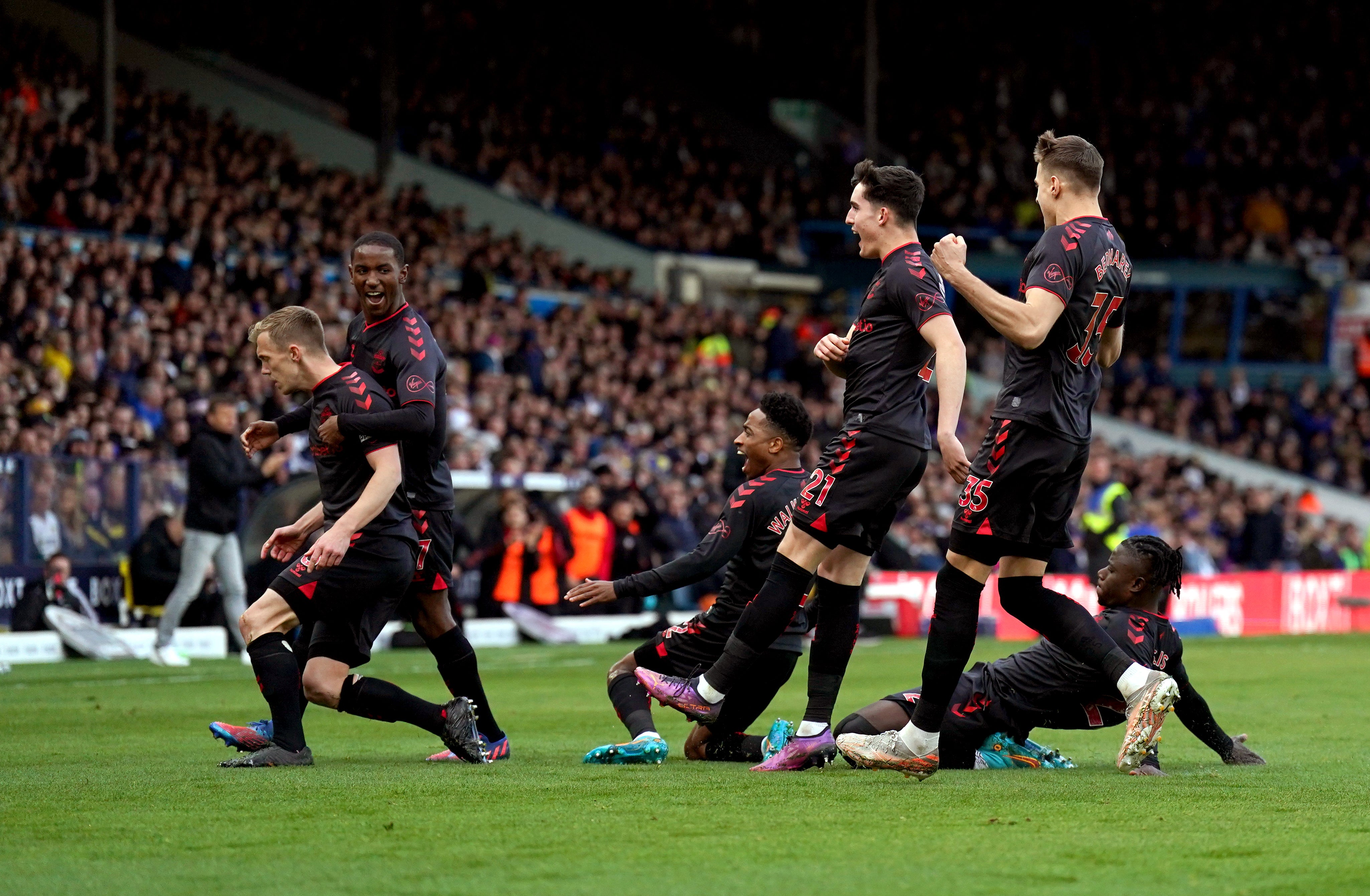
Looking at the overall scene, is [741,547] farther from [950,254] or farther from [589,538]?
[589,538]

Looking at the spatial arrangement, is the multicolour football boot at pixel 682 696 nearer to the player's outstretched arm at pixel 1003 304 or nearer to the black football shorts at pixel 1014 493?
the black football shorts at pixel 1014 493

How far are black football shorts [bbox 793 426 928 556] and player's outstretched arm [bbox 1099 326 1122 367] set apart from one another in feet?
2.73

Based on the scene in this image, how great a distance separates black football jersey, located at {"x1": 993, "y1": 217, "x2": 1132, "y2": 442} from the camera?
6301 millimetres

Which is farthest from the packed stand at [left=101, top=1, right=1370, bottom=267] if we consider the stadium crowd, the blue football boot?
the blue football boot

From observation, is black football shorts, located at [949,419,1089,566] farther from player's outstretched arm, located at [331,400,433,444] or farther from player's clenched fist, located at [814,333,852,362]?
player's outstretched arm, located at [331,400,433,444]

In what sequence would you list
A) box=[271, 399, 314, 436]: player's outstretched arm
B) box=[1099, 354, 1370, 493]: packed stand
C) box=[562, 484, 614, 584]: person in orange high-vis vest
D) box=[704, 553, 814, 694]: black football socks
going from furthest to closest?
box=[1099, 354, 1370, 493]: packed stand, box=[562, 484, 614, 584]: person in orange high-vis vest, box=[271, 399, 314, 436]: player's outstretched arm, box=[704, 553, 814, 694]: black football socks

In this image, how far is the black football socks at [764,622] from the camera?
6.71 m

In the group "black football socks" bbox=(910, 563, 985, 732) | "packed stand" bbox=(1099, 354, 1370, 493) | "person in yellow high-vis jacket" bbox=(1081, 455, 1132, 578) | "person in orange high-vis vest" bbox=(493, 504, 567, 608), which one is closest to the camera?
"black football socks" bbox=(910, 563, 985, 732)

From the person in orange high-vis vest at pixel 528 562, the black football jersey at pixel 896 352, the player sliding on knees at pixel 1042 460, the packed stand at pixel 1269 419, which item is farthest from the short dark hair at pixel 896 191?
the packed stand at pixel 1269 419

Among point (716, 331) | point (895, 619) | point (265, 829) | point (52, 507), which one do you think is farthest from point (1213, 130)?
point (265, 829)

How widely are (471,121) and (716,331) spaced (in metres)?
6.67

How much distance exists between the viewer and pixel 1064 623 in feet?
21.5

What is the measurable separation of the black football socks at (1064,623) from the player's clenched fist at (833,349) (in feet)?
3.43

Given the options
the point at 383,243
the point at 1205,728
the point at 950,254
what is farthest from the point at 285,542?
the point at 1205,728
